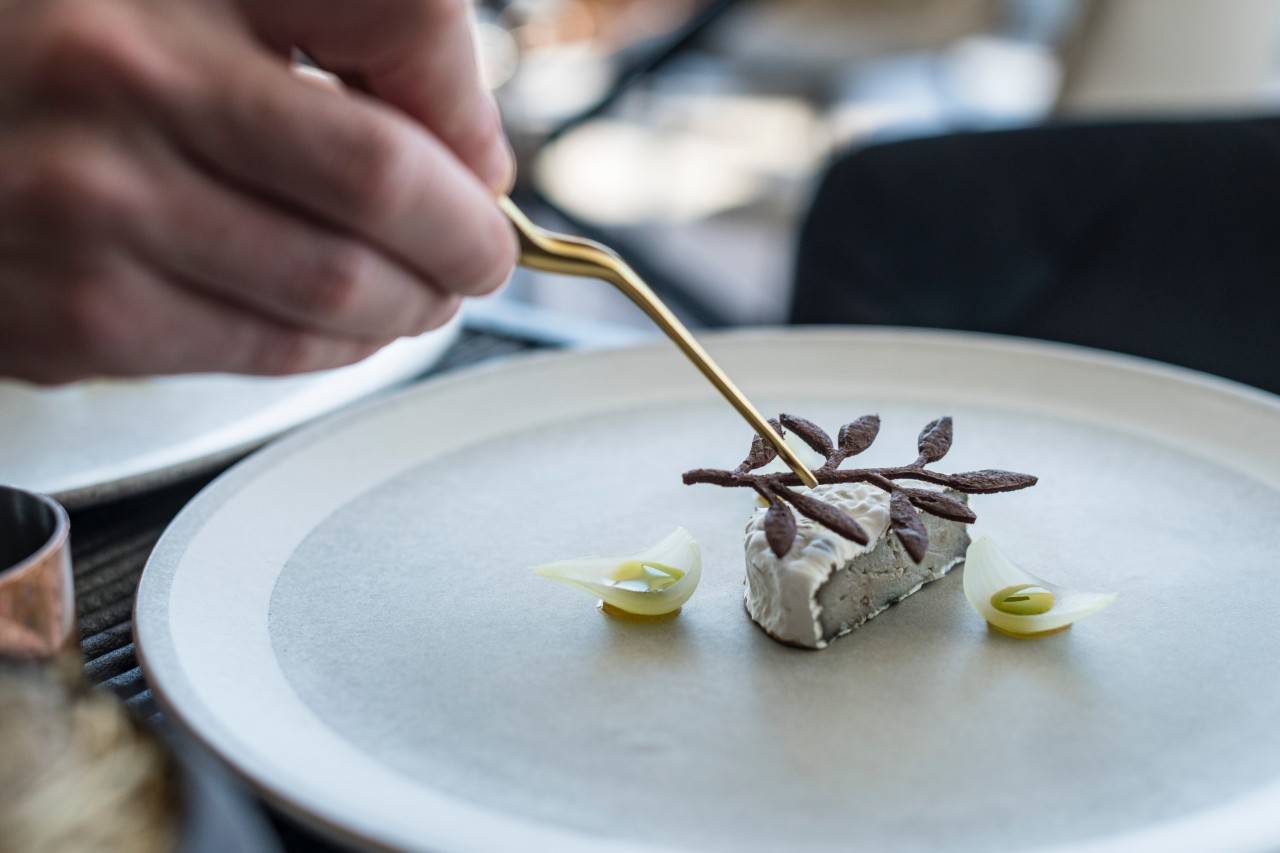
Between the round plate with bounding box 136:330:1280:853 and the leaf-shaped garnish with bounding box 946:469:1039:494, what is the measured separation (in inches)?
1.8

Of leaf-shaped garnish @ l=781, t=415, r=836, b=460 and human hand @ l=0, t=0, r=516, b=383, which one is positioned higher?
leaf-shaped garnish @ l=781, t=415, r=836, b=460

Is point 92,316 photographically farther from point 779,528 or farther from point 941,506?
point 941,506

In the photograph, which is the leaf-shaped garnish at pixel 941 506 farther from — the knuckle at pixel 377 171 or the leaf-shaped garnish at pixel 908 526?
the knuckle at pixel 377 171

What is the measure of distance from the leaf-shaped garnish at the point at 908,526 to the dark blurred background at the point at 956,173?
0.69 meters

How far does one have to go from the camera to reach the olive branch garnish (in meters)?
0.74

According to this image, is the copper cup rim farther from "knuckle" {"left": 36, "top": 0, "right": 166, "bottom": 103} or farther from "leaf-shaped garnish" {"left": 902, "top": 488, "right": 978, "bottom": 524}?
"leaf-shaped garnish" {"left": 902, "top": 488, "right": 978, "bottom": 524}

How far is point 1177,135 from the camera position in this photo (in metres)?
1.46

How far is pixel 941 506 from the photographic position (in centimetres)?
79

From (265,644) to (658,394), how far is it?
0.46 metres

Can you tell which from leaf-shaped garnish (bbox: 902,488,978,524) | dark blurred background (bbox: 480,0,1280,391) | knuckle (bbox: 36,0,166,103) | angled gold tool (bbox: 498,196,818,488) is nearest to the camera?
knuckle (bbox: 36,0,166,103)

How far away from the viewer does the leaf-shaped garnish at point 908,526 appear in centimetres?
73

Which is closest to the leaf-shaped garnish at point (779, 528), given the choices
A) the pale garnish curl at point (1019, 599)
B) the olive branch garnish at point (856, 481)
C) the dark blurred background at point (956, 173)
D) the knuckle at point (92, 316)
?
the olive branch garnish at point (856, 481)

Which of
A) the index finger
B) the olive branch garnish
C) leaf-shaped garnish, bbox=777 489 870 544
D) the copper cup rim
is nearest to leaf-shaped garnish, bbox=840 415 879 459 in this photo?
the olive branch garnish

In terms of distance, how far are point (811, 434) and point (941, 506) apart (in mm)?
130
